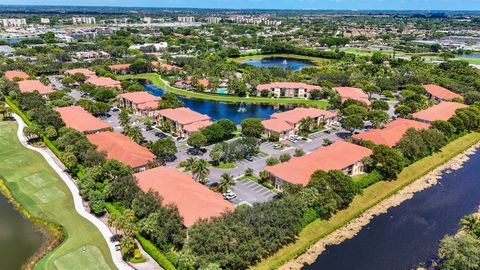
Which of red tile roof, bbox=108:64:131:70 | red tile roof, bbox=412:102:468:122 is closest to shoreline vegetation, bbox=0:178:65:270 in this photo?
red tile roof, bbox=412:102:468:122

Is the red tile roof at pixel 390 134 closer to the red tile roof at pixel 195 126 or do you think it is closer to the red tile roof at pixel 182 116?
the red tile roof at pixel 195 126

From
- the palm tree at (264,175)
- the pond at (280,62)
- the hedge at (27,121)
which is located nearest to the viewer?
the palm tree at (264,175)

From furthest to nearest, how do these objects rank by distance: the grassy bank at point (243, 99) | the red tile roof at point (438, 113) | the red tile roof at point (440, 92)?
the red tile roof at point (440, 92)
the grassy bank at point (243, 99)
the red tile roof at point (438, 113)

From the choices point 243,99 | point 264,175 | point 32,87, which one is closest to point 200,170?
point 264,175

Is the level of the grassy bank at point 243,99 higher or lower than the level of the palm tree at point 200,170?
lower

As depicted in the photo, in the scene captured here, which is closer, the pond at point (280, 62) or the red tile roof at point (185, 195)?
the red tile roof at point (185, 195)

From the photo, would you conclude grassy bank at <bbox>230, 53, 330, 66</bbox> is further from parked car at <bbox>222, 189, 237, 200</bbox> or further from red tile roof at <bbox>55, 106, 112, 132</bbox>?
parked car at <bbox>222, 189, 237, 200</bbox>

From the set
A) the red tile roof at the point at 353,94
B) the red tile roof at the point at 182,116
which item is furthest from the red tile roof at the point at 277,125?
the red tile roof at the point at 353,94

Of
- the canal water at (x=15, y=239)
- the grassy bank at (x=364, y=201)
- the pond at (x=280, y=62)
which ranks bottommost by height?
the canal water at (x=15, y=239)
